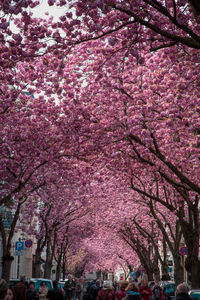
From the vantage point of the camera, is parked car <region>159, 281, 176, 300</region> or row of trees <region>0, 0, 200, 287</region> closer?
row of trees <region>0, 0, 200, 287</region>

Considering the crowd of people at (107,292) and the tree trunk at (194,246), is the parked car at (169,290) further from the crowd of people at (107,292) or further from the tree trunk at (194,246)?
the tree trunk at (194,246)

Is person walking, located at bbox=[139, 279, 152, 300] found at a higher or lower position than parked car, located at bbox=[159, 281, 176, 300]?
lower

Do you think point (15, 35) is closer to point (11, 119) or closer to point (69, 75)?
point (69, 75)

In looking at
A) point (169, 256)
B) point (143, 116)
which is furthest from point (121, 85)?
point (169, 256)

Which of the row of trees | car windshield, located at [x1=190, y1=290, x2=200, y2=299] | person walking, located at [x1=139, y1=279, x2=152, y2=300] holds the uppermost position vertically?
the row of trees

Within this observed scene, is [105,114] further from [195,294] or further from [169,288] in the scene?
[169,288]

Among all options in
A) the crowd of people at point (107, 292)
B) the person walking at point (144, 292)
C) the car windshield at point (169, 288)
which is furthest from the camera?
the car windshield at point (169, 288)

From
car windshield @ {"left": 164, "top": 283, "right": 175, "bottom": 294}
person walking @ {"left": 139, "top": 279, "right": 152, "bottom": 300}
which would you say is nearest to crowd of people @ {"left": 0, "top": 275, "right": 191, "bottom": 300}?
person walking @ {"left": 139, "top": 279, "right": 152, "bottom": 300}

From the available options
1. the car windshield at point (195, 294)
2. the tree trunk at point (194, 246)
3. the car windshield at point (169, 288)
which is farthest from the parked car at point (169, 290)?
the car windshield at point (195, 294)

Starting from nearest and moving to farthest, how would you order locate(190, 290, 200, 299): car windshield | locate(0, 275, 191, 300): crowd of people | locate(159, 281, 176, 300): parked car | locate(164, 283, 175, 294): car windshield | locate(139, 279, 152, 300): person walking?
locate(0, 275, 191, 300): crowd of people → locate(190, 290, 200, 299): car windshield → locate(139, 279, 152, 300): person walking → locate(159, 281, 176, 300): parked car → locate(164, 283, 175, 294): car windshield

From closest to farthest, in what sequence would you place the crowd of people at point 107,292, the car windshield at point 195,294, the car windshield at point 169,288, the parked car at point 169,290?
the crowd of people at point 107,292, the car windshield at point 195,294, the parked car at point 169,290, the car windshield at point 169,288

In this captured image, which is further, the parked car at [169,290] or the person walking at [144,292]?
Result: the parked car at [169,290]

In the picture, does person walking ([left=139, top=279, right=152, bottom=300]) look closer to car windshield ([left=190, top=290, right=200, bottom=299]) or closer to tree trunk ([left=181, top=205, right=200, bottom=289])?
car windshield ([left=190, top=290, right=200, bottom=299])

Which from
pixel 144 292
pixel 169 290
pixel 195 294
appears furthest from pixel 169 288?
pixel 195 294
